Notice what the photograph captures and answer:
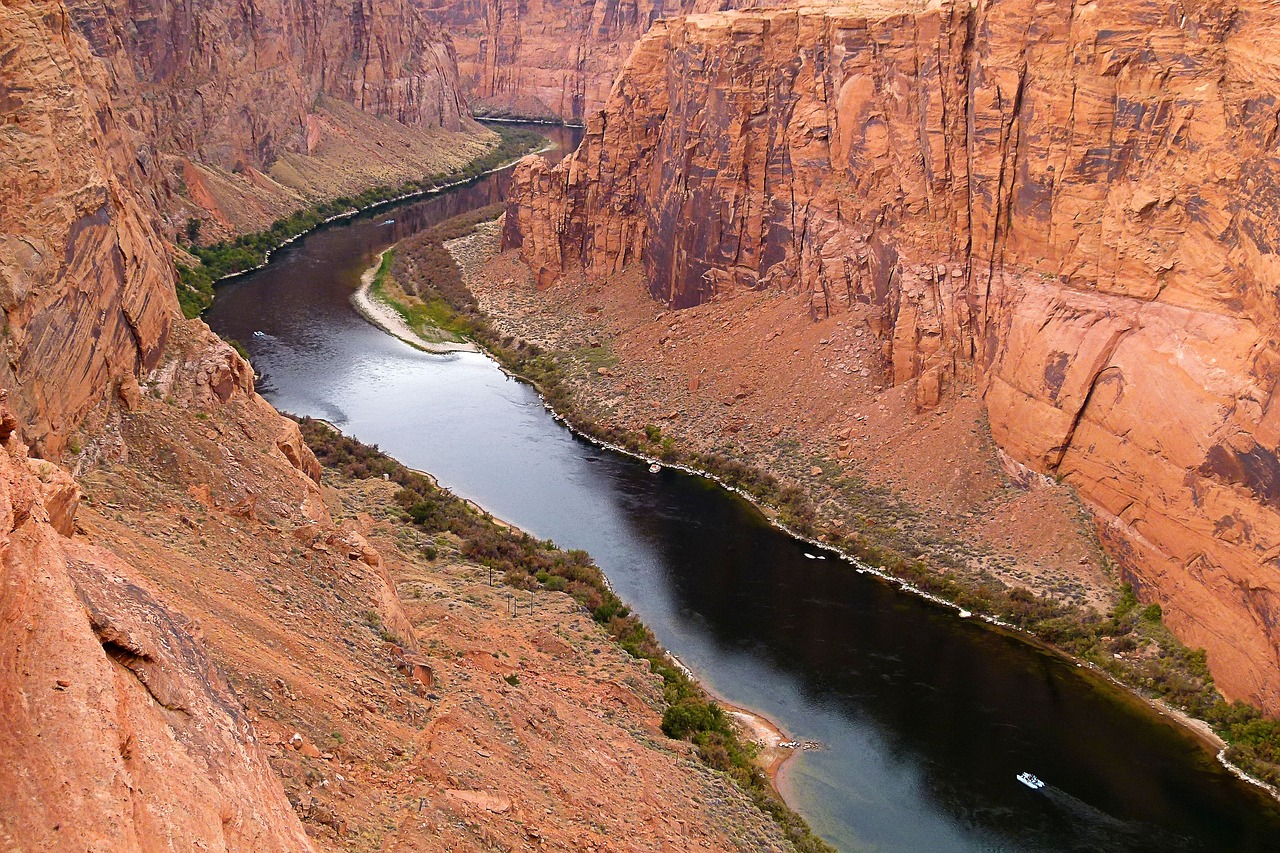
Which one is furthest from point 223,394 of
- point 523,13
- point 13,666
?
point 523,13

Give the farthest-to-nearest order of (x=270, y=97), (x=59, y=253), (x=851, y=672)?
(x=270, y=97), (x=851, y=672), (x=59, y=253)

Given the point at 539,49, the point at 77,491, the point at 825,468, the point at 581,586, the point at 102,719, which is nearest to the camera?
the point at 102,719

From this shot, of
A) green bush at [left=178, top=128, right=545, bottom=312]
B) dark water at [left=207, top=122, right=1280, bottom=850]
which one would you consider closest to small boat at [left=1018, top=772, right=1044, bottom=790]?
dark water at [left=207, top=122, right=1280, bottom=850]

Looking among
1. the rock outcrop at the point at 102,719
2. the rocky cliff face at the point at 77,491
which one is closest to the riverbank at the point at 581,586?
the rocky cliff face at the point at 77,491

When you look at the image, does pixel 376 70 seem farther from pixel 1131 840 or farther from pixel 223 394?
pixel 1131 840

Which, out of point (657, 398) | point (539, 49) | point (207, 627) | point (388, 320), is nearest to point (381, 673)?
point (207, 627)

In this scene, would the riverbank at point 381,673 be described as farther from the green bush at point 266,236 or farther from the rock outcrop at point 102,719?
the green bush at point 266,236

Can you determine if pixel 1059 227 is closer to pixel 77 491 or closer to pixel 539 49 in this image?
pixel 77 491
